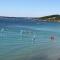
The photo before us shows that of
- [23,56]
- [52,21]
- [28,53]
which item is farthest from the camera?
[52,21]

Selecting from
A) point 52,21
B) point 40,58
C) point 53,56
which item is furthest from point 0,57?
point 52,21

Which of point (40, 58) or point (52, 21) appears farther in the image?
point (52, 21)

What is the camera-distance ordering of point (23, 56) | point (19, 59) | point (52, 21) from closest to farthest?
point (19, 59) < point (23, 56) < point (52, 21)

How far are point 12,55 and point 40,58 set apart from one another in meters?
2.16

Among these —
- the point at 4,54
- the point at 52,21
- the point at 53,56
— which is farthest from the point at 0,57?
the point at 52,21

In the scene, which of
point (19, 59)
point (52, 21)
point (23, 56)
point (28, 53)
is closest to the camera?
point (19, 59)

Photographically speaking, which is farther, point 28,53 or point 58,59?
point 28,53

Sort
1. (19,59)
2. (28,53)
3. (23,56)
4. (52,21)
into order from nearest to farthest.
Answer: (19,59) → (23,56) → (28,53) → (52,21)

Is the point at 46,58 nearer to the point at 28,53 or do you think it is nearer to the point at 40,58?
the point at 40,58

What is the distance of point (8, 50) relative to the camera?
1986 cm

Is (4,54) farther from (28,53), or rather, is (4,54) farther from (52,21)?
(52,21)

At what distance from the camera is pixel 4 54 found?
59.8 ft

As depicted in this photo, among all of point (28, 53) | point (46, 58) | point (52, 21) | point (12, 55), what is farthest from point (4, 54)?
point (52, 21)

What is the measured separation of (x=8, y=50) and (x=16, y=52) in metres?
1.04
